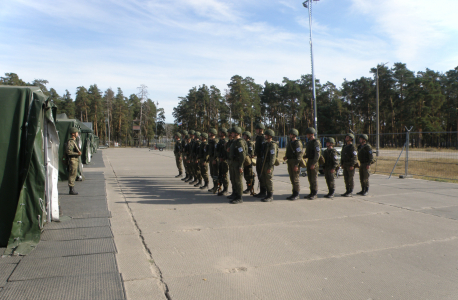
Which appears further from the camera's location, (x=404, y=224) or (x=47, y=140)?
(x=404, y=224)

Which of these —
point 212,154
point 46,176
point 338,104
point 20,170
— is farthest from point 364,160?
point 338,104

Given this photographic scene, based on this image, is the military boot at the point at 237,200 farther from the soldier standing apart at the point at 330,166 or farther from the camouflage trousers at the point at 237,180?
the soldier standing apart at the point at 330,166

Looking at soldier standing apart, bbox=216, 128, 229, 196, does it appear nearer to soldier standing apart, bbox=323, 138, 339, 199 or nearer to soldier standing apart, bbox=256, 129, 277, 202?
soldier standing apart, bbox=256, 129, 277, 202

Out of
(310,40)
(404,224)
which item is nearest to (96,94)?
(310,40)

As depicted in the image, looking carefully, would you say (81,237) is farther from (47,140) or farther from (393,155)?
(393,155)

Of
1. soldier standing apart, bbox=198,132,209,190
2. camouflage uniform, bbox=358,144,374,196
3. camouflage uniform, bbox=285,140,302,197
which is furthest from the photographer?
soldier standing apart, bbox=198,132,209,190

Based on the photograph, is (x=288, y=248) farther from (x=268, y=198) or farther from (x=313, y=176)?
(x=313, y=176)

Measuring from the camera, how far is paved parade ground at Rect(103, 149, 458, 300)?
12.4 feet

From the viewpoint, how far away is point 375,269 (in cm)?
434

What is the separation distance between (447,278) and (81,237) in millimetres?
5280

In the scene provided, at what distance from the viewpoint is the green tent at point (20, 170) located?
16.0 feet

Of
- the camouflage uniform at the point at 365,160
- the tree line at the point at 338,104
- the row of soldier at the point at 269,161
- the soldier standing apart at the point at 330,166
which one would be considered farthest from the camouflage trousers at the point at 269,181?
the tree line at the point at 338,104

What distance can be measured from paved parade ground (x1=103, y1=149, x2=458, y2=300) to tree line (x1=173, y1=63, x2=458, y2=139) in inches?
1918

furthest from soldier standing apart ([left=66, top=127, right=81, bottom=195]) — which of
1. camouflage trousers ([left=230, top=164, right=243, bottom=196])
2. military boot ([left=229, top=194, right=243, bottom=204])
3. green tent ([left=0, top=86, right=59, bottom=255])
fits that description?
military boot ([left=229, top=194, right=243, bottom=204])
